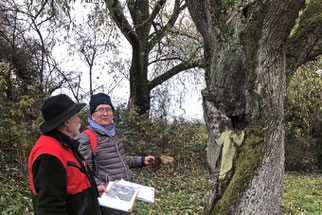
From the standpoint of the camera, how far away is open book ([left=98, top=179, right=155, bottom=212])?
2.24m

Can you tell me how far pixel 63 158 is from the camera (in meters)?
1.81

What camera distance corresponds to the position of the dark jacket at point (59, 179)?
169cm

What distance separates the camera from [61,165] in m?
1.76

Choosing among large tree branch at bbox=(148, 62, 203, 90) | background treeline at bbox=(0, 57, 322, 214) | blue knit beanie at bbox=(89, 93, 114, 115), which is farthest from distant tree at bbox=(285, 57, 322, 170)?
blue knit beanie at bbox=(89, 93, 114, 115)

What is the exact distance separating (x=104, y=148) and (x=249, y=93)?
6.23 feet

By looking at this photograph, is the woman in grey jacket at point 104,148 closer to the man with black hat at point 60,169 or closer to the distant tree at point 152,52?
the man with black hat at point 60,169

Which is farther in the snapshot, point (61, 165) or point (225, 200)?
point (225, 200)

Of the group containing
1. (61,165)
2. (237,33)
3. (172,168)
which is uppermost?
(237,33)

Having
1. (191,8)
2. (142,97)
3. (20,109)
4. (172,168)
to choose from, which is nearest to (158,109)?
(142,97)

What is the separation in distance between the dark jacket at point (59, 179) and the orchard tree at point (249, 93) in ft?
6.31

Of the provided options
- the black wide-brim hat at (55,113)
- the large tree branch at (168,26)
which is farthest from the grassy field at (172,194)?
the large tree branch at (168,26)

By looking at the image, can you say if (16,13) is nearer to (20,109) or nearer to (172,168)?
(20,109)

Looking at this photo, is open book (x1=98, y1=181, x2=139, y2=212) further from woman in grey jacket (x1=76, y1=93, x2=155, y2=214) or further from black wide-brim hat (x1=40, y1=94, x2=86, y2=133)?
black wide-brim hat (x1=40, y1=94, x2=86, y2=133)

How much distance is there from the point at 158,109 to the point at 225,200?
8.27m
